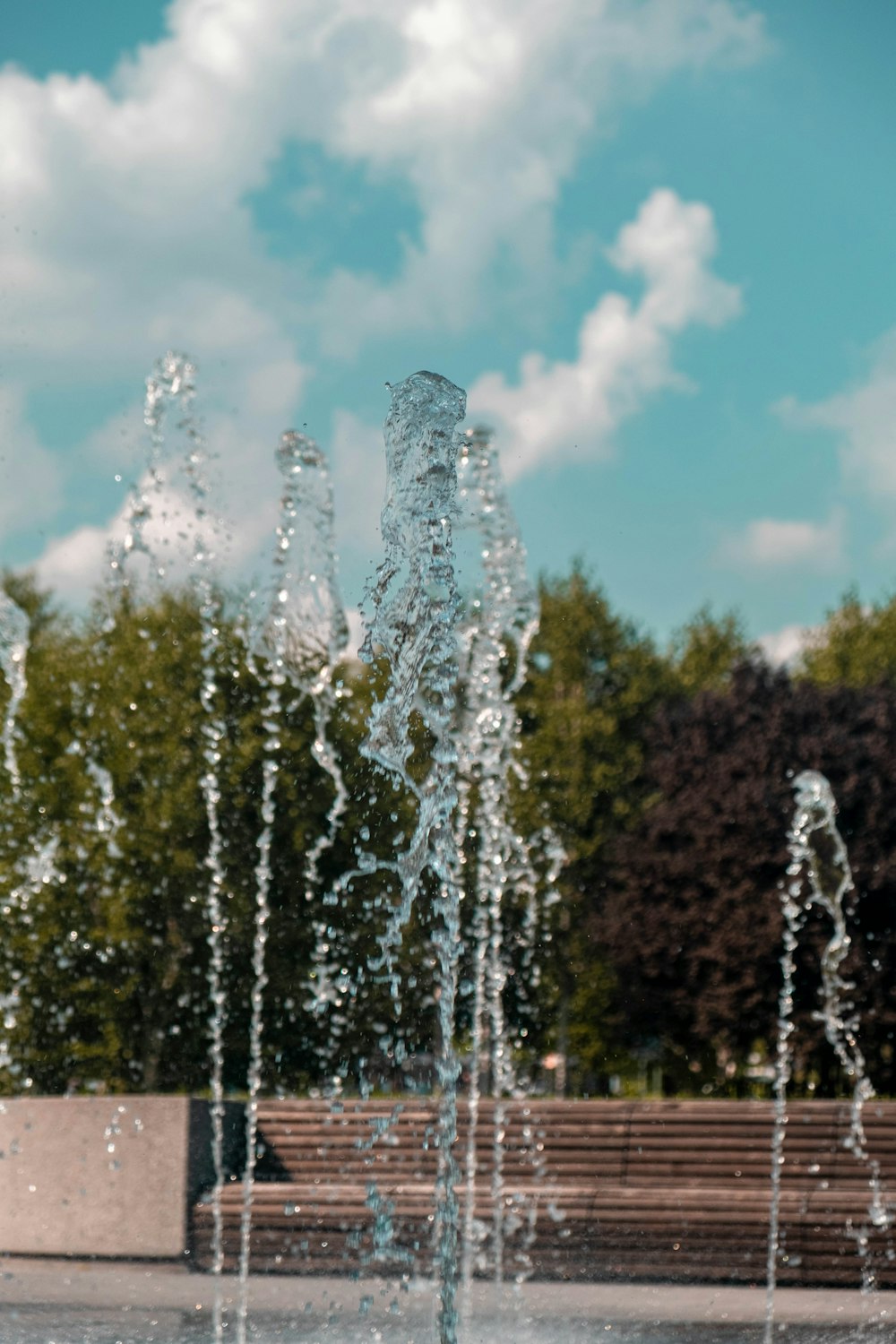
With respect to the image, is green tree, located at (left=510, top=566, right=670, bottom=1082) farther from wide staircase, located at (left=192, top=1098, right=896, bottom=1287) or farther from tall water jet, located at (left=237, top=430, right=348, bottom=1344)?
wide staircase, located at (left=192, top=1098, right=896, bottom=1287)

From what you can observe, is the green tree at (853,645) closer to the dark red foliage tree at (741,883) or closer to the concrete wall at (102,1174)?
the dark red foliage tree at (741,883)

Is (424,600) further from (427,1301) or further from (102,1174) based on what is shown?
(102,1174)

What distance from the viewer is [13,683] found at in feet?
98.4

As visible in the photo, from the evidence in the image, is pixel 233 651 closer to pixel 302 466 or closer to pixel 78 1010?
pixel 78 1010

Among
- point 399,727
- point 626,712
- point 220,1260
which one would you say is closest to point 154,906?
point 626,712

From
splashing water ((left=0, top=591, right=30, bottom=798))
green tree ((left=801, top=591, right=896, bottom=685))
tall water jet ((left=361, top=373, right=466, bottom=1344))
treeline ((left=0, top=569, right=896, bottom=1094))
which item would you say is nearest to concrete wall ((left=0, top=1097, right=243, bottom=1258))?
tall water jet ((left=361, top=373, right=466, bottom=1344))

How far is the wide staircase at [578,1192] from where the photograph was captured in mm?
9766

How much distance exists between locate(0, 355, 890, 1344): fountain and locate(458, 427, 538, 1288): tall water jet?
4cm

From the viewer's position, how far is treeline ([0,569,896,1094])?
27.6 metres

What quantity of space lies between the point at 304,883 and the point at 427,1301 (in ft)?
62.9

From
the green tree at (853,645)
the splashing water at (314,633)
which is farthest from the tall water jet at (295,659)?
the green tree at (853,645)

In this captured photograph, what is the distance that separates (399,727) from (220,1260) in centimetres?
447

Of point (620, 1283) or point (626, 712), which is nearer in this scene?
point (620, 1283)

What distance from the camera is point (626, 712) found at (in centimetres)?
4000
